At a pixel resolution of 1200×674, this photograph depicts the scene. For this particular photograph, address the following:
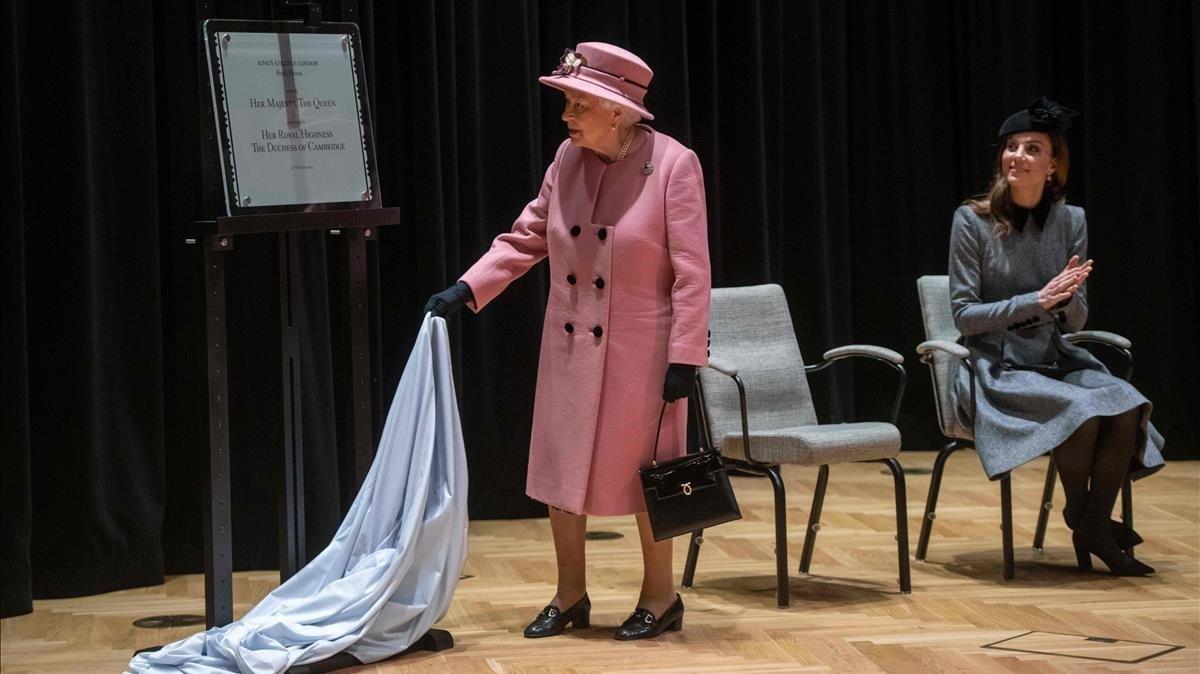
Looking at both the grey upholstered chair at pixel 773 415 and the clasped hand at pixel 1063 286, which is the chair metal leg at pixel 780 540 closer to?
the grey upholstered chair at pixel 773 415

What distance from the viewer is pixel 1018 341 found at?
15.8 feet

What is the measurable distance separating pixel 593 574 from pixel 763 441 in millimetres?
841

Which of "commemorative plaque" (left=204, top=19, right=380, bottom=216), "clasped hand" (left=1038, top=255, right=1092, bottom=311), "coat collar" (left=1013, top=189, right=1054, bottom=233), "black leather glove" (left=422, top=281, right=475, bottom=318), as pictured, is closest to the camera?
"commemorative plaque" (left=204, top=19, right=380, bottom=216)

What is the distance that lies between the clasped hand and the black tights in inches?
14.5

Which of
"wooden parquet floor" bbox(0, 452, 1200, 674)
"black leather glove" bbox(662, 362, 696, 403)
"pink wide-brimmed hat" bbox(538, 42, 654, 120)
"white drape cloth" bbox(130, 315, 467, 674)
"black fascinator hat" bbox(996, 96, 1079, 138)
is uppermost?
"pink wide-brimmed hat" bbox(538, 42, 654, 120)

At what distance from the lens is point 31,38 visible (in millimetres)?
4598

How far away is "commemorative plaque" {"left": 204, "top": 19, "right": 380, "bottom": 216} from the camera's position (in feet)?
12.0

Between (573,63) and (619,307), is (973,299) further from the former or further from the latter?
(573,63)

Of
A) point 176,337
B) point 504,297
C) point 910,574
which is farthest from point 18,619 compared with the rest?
point 910,574

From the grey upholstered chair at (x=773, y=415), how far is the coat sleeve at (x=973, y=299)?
0.83 ft

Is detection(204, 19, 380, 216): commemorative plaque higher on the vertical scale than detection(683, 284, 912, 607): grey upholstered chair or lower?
higher

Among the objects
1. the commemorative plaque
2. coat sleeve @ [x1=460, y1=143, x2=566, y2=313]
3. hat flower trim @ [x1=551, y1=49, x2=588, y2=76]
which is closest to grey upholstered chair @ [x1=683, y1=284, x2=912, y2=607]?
coat sleeve @ [x1=460, y1=143, x2=566, y2=313]

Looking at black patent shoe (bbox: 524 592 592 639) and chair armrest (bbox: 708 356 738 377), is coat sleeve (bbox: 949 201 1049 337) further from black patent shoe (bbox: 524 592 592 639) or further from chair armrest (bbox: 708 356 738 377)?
black patent shoe (bbox: 524 592 592 639)

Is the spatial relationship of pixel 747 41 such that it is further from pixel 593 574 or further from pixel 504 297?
pixel 593 574
